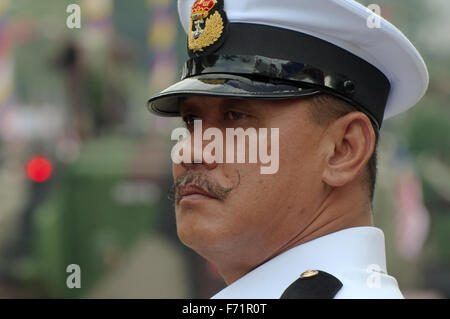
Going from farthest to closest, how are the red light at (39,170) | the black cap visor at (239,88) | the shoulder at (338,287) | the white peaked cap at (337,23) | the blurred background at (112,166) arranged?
the red light at (39,170)
the blurred background at (112,166)
the white peaked cap at (337,23)
the black cap visor at (239,88)
the shoulder at (338,287)

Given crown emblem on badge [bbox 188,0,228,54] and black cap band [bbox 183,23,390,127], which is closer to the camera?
black cap band [bbox 183,23,390,127]

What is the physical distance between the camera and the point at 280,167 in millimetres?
1674

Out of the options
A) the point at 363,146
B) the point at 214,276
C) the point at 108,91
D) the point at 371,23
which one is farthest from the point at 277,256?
the point at 108,91

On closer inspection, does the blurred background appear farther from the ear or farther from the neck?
the ear

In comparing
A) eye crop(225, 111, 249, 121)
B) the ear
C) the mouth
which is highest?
eye crop(225, 111, 249, 121)

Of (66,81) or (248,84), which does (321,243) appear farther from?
(66,81)

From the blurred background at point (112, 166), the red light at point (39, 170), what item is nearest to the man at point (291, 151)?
the blurred background at point (112, 166)

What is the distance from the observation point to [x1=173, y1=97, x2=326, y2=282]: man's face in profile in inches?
65.8

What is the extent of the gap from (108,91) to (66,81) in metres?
0.64

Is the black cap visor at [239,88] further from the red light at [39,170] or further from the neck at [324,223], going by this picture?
the red light at [39,170]

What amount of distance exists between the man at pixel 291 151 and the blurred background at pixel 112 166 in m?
5.87

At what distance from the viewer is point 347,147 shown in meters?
1.73

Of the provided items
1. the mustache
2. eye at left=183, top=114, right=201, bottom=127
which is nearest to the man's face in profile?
the mustache

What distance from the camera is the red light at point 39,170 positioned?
866cm
